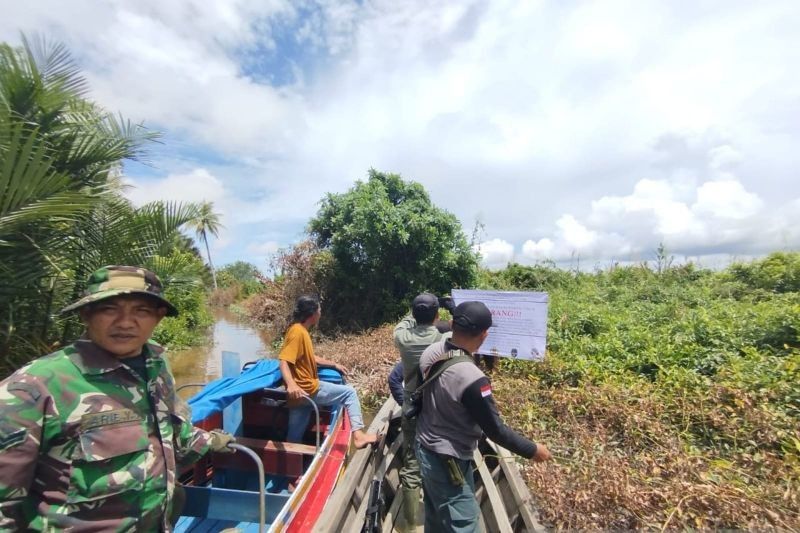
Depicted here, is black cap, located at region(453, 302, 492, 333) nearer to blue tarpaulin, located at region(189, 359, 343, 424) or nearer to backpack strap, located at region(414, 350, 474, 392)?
backpack strap, located at region(414, 350, 474, 392)

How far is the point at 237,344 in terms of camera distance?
16.4 metres

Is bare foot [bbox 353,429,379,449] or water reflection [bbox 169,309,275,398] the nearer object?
bare foot [bbox 353,429,379,449]

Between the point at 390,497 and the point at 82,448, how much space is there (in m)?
2.87

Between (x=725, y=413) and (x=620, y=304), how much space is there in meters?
5.83

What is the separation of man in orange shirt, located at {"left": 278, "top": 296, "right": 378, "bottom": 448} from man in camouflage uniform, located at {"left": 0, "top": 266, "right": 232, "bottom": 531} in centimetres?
175

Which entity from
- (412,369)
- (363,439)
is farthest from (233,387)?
(412,369)

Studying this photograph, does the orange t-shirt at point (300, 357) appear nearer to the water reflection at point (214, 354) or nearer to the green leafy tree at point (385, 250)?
the water reflection at point (214, 354)

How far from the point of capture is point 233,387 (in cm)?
380

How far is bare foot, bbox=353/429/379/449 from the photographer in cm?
365

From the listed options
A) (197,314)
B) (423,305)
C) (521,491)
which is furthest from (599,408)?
(197,314)

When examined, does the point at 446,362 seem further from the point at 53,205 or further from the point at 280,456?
the point at 53,205

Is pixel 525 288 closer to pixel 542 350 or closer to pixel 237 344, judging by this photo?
pixel 542 350

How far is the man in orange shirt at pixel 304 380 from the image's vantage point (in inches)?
143

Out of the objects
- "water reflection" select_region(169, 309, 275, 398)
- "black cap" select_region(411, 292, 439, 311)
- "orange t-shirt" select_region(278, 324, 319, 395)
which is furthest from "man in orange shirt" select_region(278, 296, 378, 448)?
"water reflection" select_region(169, 309, 275, 398)
